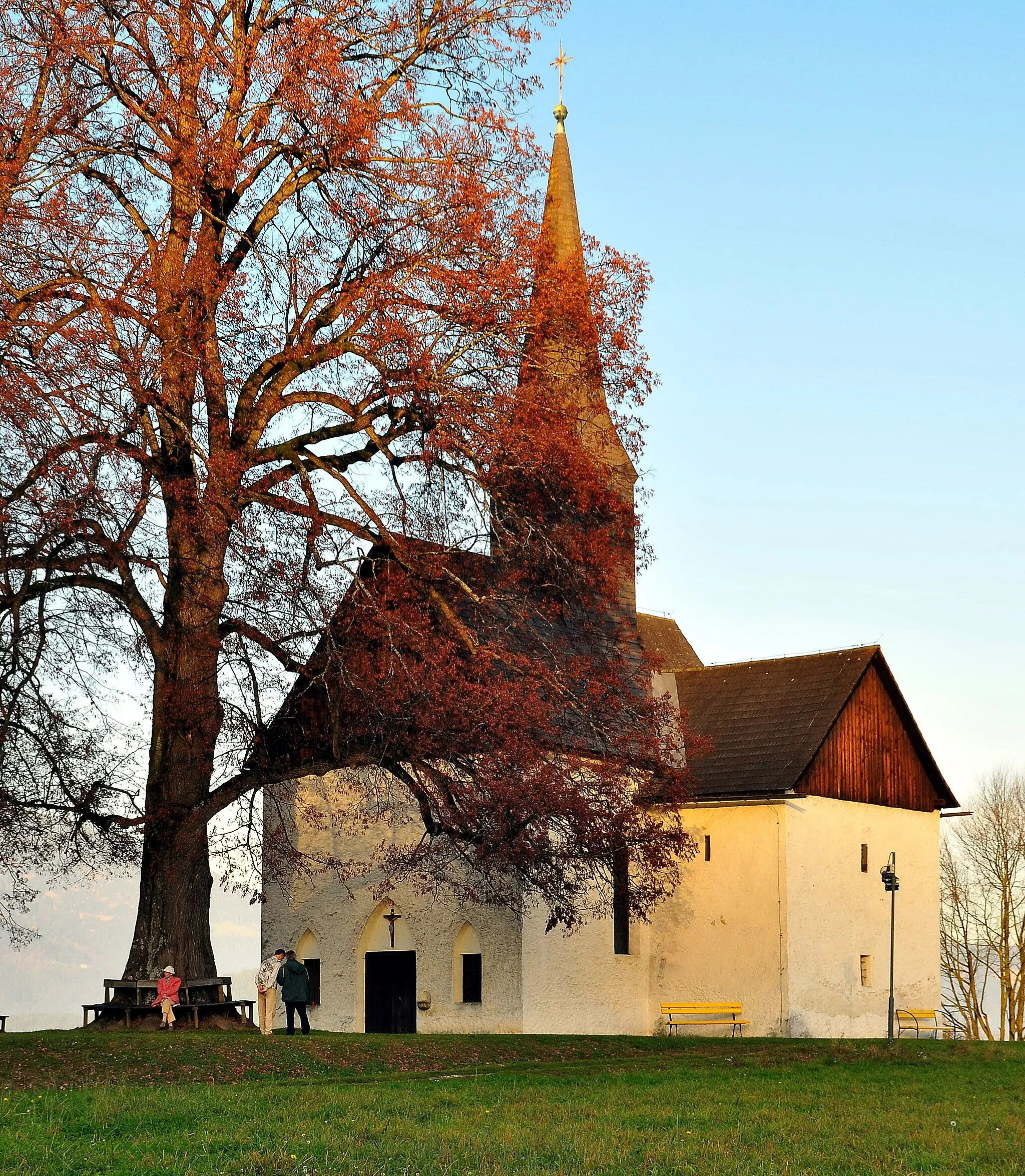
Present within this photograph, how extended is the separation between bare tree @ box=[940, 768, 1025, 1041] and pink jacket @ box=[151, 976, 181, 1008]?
36024 mm

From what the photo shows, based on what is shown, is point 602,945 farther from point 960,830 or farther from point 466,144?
point 960,830

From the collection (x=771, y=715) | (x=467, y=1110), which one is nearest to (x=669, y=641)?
(x=771, y=715)

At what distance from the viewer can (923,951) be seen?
113ft

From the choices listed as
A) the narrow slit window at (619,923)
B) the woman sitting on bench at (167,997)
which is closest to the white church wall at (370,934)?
the narrow slit window at (619,923)

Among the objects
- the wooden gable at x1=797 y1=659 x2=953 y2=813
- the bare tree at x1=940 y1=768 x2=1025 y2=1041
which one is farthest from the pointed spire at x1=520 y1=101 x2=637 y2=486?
the bare tree at x1=940 y1=768 x2=1025 y2=1041

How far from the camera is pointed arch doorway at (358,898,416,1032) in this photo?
30.0 m

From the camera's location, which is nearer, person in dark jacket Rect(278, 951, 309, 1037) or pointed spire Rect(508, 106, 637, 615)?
pointed spire Rect(508, 106, 637, 615)

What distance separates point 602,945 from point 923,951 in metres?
9.26

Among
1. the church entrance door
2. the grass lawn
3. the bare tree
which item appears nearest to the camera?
the grass lawn

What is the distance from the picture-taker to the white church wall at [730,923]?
30328 mm

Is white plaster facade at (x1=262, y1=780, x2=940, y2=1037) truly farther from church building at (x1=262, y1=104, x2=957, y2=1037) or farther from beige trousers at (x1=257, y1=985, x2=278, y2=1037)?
beige trousers at (x1=257, y1=985, x2=278, y2=1037)

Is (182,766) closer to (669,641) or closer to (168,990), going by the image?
(168,990)

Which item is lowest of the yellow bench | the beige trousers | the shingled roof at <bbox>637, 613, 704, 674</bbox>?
the yellow bench

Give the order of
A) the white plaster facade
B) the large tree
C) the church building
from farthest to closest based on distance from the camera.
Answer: the church building
the white plaster facade
the large tree
